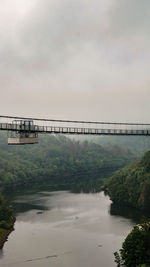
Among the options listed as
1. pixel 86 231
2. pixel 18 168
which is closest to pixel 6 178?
pixel 18 168

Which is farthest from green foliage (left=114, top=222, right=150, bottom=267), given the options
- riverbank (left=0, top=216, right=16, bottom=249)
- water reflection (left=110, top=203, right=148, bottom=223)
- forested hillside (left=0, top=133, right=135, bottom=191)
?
forested hillside (left=0, top=133, right=135, bottom=191)

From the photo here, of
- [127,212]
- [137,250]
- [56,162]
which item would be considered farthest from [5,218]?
[56,162]

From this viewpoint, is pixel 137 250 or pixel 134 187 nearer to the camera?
pixel 137 250

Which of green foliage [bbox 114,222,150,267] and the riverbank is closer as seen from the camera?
green foliage [bbox 114,222,150,267]

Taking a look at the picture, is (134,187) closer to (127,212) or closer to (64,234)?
(127,212)

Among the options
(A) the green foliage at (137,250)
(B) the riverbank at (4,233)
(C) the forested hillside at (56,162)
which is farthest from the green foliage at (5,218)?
(C) the forested hillside at (56,162)

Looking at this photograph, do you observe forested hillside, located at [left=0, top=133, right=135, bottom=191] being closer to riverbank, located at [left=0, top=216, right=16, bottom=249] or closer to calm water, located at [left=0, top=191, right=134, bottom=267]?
calm water, located at [left=0, top=191, right=134, bottom=267]

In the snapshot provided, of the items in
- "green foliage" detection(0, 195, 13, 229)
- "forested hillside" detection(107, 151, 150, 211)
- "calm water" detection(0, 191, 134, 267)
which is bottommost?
"calm water" detection(0, 191, 134, 267)
